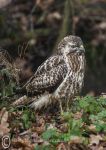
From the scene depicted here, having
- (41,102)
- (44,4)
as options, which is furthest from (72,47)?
(44,4)

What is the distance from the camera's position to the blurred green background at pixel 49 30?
55.0ft

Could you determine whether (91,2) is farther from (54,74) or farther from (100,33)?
(54,74)

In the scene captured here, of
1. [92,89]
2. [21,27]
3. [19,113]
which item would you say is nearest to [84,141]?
[19,113]

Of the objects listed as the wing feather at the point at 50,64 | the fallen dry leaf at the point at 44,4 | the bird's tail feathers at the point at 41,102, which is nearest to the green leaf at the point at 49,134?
the bird's tail feathers at the point at 41,102

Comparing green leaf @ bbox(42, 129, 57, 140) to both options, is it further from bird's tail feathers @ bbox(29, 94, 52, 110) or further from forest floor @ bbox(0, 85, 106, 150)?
bird's tail feathers @ bbox(29, 94, 52, 110)

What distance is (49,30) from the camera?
17375mm

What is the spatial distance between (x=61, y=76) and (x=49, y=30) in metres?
7.81

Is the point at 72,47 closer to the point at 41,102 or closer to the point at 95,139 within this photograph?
the point at 41,102

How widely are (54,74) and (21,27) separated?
774cm

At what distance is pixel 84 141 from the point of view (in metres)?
8.26

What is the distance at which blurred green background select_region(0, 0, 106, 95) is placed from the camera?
16.8 metres

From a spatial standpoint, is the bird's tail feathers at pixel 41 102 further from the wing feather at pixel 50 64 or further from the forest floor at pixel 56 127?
the wing feather at pixel 50 64

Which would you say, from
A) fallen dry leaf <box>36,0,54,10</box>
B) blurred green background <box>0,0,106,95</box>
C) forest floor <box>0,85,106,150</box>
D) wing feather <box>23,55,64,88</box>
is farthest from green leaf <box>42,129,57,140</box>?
fallen dry leaf <box>36,0,54,10</box>

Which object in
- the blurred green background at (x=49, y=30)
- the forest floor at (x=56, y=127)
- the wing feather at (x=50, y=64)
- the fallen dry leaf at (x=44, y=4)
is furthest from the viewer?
the fallen dry leaf at (x=44, y=4)
